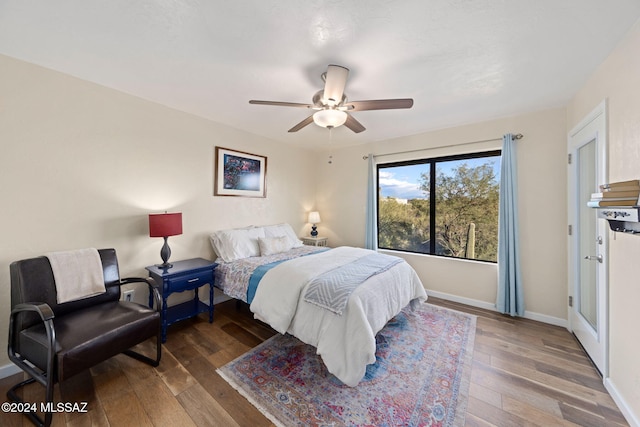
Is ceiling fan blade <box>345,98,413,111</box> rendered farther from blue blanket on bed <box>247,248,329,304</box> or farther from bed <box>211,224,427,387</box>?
blue blanket on bed <box>247,248,329,304</box>

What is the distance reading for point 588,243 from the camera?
2.28m

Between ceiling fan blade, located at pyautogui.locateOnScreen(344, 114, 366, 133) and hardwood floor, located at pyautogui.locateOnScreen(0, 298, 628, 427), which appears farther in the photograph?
ceiling fan blade, located at pyautogui.locateOnScreen(344, 114, 366, 133)

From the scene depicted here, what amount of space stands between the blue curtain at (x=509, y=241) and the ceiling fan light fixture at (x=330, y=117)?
7.59 feet

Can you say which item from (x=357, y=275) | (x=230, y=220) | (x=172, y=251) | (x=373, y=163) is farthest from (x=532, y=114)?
(x=172, y=251)

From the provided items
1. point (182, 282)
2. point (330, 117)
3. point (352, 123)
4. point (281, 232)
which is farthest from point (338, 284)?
point (281, 232)

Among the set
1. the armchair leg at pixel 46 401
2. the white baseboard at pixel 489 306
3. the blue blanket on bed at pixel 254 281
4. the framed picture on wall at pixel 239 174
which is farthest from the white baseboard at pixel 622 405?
the framed picture on wall at pixel 239 174

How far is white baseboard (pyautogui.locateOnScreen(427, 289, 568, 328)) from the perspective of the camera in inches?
108

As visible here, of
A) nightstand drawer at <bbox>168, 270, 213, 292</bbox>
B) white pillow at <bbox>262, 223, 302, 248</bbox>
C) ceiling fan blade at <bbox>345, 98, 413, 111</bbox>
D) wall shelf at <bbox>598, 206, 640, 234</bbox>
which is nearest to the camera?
wall shelf at <bbox>598, 206, 640, 234</bbox>

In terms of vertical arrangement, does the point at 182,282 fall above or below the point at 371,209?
below

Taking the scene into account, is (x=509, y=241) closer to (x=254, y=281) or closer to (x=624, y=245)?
(x=624, y=245)

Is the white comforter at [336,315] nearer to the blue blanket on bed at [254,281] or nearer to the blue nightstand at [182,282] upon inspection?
the blue blanket on bed at [254,281]

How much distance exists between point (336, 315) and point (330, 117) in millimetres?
1698

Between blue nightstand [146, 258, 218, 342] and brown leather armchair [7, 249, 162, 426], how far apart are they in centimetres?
29

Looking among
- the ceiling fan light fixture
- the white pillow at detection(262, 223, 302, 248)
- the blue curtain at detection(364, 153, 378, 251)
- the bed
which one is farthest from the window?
the ceiling fan light fixture
